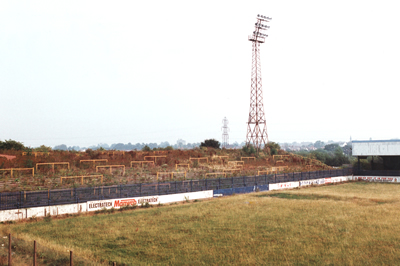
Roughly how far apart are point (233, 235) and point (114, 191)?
632 inches

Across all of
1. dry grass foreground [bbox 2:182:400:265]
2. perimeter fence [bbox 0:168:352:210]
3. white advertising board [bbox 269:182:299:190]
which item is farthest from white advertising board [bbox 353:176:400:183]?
dry grass foreground [bbox 2:182:400:265]

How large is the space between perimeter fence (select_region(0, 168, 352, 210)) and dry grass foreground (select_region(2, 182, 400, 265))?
8.21ft

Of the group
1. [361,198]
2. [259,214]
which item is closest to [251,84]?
[361,198]

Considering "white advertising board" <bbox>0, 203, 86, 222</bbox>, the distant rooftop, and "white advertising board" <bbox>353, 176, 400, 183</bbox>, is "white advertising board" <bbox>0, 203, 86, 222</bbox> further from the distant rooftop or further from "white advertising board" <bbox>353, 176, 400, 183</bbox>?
the distant rooftop

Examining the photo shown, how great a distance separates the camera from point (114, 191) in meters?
34.6

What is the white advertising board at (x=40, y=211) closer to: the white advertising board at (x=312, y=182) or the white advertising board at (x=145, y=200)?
the white advertising board at (x=145, y=200)

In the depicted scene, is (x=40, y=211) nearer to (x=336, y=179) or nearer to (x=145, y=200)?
(x=145, y=200)

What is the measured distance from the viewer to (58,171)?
44531mm

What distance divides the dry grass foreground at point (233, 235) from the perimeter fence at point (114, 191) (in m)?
2.50

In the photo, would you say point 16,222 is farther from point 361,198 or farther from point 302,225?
point 361,198

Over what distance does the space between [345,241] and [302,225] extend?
4.87 m

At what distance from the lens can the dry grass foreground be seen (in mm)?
17641

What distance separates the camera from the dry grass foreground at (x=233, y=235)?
17.6 m

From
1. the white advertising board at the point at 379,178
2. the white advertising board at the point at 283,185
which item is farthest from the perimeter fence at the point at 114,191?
the white advertising board at the point at 379,178
